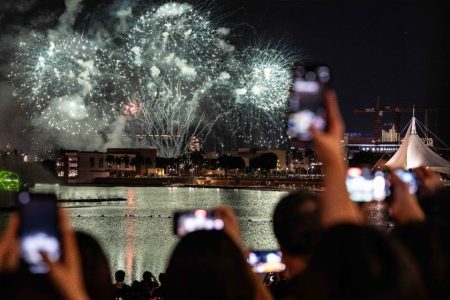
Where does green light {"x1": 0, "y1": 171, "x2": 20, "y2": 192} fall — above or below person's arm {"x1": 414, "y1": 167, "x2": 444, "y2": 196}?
above

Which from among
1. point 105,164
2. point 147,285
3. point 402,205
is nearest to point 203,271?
point 402,205

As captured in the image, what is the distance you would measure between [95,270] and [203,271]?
0.28m

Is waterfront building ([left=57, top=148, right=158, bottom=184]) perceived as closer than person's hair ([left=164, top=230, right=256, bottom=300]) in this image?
No

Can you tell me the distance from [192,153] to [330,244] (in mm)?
102174

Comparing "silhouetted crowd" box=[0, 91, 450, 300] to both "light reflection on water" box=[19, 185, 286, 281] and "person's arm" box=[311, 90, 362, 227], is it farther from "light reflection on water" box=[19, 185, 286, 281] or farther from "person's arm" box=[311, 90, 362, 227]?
"light reflection on water" box=[19, 185, 286, 281]

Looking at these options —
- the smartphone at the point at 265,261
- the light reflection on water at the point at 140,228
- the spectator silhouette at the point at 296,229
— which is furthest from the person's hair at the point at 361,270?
the light reflection on water at the point at 140,228

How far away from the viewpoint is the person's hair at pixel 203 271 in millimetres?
1759

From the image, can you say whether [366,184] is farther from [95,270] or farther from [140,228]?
[140,228]

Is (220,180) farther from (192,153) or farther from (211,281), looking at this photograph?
(211,281)

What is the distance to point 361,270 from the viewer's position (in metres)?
1.36

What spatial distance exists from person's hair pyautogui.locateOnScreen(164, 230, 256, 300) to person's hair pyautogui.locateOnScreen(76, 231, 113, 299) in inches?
6.8

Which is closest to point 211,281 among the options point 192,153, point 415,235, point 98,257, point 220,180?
point 98,257

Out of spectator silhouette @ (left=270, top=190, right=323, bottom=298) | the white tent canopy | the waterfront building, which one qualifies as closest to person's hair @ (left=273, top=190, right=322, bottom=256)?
spectator silhouette @ (left=270, top=190, right=323, bottom=298)

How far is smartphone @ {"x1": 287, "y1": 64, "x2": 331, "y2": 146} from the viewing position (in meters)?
2.24
